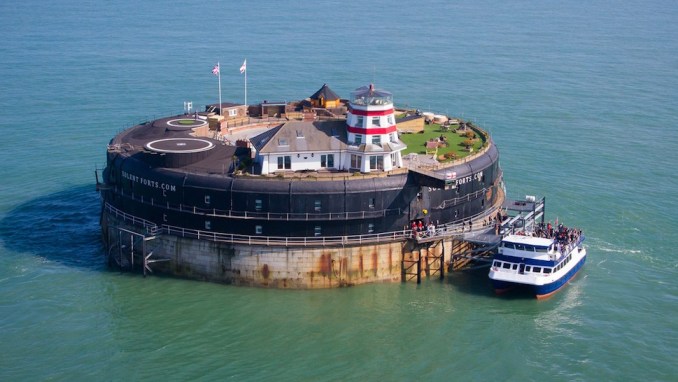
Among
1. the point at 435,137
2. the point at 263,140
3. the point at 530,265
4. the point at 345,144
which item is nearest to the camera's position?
the point at 530,265

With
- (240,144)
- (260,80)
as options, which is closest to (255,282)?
(240,144)

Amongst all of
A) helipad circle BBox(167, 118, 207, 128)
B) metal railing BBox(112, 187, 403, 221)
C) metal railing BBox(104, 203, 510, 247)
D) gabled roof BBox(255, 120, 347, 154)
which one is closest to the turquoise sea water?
metal railing BBox(104, 203, 510, 247)

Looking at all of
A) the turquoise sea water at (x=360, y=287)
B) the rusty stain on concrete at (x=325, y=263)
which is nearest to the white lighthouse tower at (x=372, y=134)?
the rusty stain on concrete at (x=325, y=263)

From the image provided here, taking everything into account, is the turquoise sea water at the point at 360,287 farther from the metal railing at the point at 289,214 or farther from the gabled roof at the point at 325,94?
the gabled roof at the point at 325,94

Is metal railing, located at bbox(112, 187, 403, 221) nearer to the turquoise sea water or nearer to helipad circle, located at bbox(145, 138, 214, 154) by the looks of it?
helipad circle, located at bbox(145, 138, 214, 154)

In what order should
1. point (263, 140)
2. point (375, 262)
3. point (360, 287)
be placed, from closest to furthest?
point (360, 287) < point (375, 262) < point (263, 140)

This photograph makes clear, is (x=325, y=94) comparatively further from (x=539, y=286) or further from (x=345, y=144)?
(x=539, y=286)

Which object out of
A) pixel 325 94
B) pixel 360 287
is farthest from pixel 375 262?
pixel 325 94
